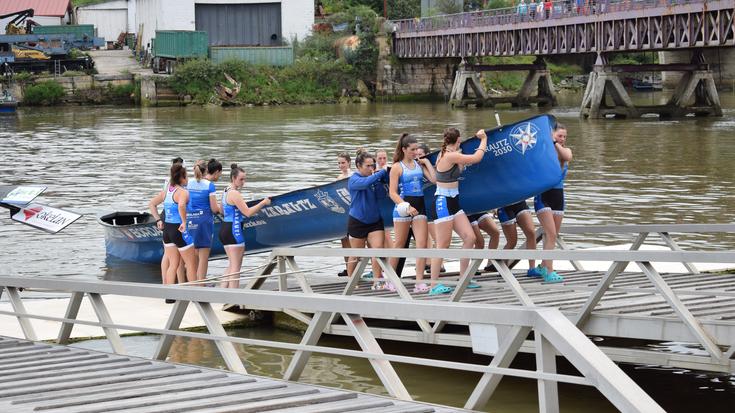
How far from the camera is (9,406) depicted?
6785 millimetres

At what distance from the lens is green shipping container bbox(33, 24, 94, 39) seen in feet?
253

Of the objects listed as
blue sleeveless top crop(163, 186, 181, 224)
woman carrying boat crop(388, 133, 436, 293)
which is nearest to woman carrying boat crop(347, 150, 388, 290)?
woman carrying boat crop(388, 133, 436, 293)

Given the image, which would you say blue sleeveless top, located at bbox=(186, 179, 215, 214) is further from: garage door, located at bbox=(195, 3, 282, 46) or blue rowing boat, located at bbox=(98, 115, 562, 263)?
garage door, located at bbox=(195, 3, 282, 46)

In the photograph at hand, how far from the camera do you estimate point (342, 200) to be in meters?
15.3

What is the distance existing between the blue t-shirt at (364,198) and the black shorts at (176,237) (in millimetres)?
2129

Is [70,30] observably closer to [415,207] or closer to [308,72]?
[308,72]

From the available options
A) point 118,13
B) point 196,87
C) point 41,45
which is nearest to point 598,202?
point 196,87

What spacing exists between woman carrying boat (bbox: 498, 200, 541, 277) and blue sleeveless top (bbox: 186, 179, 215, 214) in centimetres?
310

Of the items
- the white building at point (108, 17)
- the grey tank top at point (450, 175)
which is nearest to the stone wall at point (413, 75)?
the white building at point (108, 17)

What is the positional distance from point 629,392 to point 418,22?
70452mm

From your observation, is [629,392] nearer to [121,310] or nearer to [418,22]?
[121,310]

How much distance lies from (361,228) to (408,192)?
681mm

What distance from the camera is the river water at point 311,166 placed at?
11.1m

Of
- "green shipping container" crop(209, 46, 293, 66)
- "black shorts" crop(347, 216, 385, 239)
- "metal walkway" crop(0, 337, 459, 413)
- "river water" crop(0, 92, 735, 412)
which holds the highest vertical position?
"green shipping container" crop(209, 46, 293, 66)
